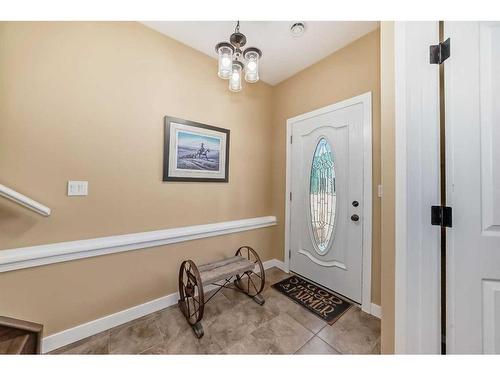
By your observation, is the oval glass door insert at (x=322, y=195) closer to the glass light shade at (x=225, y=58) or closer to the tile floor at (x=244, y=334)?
the tile floor at (x=244, y=334)

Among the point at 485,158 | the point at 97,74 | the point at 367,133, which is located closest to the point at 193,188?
the point at 97,74

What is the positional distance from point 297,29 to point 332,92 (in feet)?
2.27

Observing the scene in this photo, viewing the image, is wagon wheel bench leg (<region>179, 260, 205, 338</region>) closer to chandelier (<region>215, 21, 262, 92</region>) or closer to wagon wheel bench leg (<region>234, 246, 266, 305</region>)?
wagon wheel bench leg (<region>234, 246, 266, 305</region>)

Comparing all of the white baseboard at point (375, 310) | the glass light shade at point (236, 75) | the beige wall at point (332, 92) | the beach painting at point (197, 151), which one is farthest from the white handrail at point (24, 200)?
the white baseboard at point (375, 310)

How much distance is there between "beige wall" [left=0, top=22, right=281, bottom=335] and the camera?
121 centimetres

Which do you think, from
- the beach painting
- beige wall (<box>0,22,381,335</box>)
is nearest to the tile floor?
beige wall (<box>0,22,381,335</box>)

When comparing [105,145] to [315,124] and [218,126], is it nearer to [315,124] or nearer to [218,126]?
[218,126]

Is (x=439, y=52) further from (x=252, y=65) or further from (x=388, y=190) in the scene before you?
(x=252, y=65)

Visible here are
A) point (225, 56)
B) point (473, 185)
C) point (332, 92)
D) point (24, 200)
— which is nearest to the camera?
point (473, 185)

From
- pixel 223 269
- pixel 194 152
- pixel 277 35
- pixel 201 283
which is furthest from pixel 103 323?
pixel 277 35

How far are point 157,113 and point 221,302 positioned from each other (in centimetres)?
189

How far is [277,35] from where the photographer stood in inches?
69.4

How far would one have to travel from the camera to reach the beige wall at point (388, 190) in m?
0.97

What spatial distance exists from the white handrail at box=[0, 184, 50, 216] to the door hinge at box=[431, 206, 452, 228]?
2220mm
